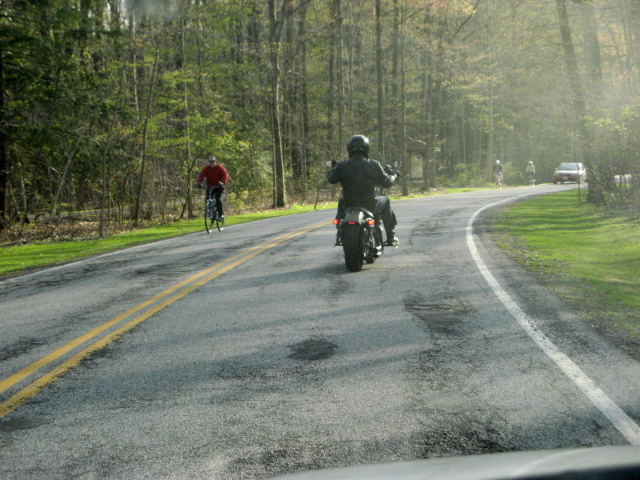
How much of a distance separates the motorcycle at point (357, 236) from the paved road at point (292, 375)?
373mm

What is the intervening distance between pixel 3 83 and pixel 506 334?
2132cm

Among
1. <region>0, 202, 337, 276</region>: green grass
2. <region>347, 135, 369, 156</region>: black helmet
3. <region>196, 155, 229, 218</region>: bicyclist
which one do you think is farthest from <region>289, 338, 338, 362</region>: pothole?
<region>196, 155, 229, 218</region>: bicyclist

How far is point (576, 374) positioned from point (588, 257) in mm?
8705

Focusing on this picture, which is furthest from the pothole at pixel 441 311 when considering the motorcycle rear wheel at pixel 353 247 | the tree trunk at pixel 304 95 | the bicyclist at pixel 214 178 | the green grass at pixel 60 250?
the tree trunk at pixel 304 95

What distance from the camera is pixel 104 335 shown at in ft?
24.5

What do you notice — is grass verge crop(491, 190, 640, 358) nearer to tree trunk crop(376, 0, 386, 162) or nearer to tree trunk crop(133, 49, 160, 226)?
tree trunk crop(133, 49, 160, 226)

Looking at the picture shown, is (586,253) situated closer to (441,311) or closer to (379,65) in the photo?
(441,311)

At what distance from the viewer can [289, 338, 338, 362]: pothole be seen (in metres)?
6.39

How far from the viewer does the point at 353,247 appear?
1133 centimetres

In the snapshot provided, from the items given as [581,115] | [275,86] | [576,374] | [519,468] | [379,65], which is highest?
[379,65]

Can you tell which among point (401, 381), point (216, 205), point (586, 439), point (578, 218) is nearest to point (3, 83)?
point (216, 205)

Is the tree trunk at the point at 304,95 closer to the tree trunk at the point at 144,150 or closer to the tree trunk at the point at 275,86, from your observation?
the tree trunk at the point at 275,86

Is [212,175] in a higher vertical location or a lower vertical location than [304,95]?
lower

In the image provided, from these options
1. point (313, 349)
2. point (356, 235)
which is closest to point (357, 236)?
point (356, 235)
